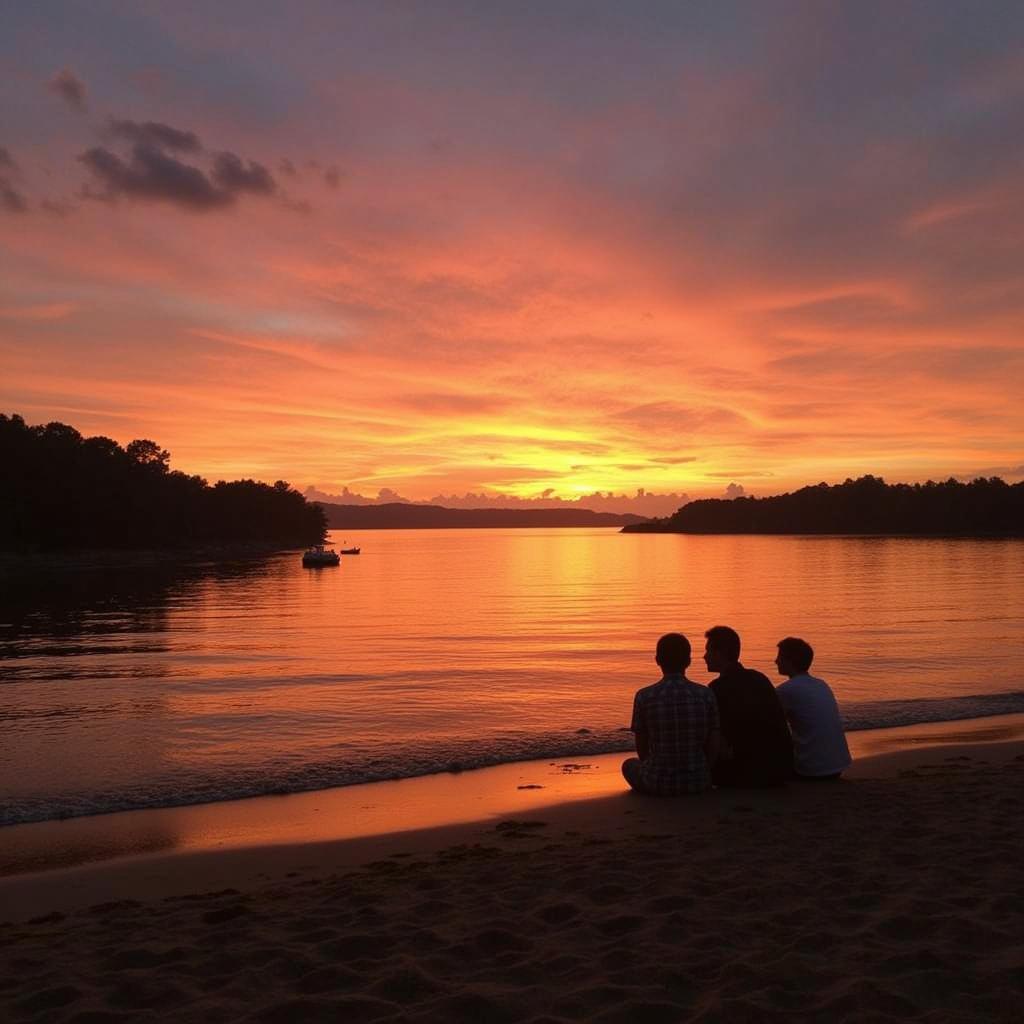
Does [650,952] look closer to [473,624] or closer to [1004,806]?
[1004,806]

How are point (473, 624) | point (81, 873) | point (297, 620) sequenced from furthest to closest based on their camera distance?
point (297, 620) < point (473, 624) < point (81, 873)

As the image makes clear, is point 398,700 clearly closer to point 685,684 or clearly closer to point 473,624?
point 685,684

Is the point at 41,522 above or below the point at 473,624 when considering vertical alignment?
above

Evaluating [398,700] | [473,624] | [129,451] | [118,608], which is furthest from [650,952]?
[129,451]

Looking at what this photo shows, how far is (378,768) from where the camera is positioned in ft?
44.5

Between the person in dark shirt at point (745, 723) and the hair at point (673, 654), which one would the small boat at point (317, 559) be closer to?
the person in dark shirt at point (745, 723)

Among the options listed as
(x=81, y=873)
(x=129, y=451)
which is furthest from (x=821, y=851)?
(x=129, y=451)

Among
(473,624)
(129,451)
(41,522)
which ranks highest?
(129,451)

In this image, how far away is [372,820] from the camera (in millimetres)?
10789

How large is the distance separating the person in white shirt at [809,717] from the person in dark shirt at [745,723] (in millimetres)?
282

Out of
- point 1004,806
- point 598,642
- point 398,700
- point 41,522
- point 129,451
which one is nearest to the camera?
point 1004,806

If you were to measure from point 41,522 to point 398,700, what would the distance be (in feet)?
409

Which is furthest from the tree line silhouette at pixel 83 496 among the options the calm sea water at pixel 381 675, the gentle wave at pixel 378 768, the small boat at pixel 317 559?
the gentle wave at pixel 378 768

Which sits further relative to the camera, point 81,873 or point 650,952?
point 81,873
